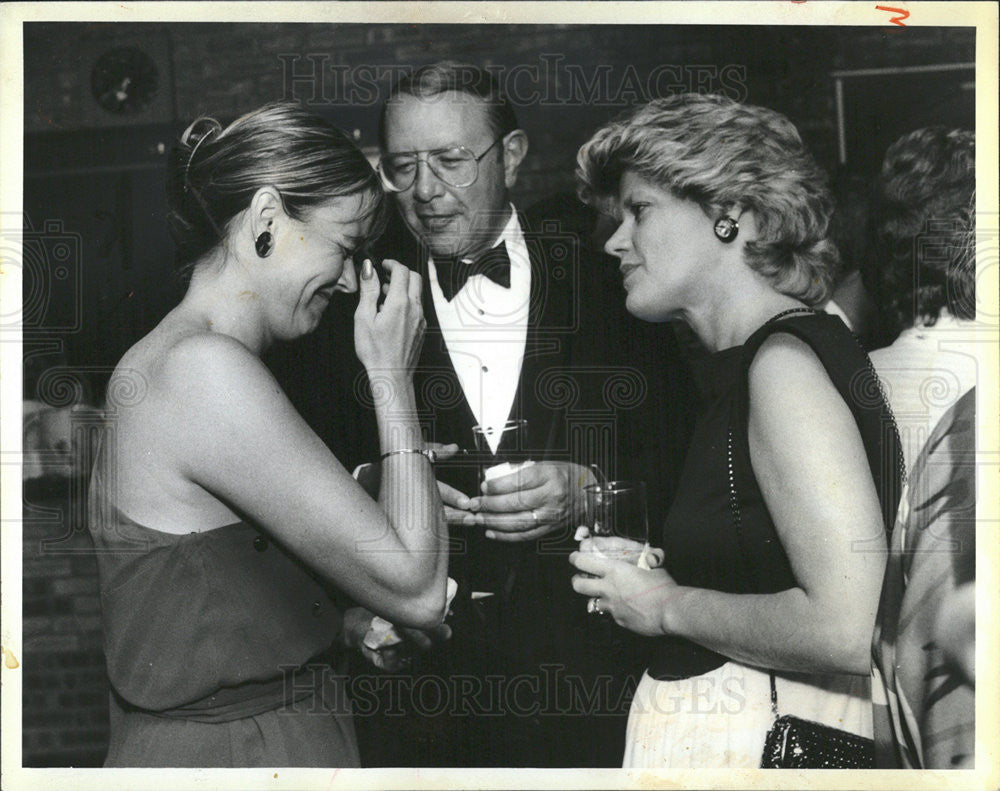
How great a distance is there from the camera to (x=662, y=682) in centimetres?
341

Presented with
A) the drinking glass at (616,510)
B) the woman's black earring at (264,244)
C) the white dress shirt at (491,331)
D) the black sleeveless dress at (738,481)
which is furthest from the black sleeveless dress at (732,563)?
the woman's black earring at (264,244)

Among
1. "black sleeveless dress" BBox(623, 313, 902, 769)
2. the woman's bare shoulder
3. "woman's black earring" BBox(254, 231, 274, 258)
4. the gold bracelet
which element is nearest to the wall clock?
"woman's black earring" BBox(254, 231, 274, 258)

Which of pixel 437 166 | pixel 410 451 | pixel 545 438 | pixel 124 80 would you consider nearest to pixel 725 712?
pixel 545 438

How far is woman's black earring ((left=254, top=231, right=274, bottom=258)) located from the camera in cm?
329

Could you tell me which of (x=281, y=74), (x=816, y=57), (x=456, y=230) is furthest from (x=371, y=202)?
(x=816, y=57)

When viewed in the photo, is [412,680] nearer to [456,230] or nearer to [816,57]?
[456,230]

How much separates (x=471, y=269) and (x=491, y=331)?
0.70 feet

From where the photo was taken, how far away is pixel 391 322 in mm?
3449

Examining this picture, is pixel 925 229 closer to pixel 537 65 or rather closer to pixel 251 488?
pixel 537 65

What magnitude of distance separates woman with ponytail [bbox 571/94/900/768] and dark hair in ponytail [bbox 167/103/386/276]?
77 centimetres

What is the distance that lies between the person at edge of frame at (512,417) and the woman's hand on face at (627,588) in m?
0.05

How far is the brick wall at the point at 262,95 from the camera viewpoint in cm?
348

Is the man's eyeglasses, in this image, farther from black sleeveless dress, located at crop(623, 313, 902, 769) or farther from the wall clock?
black sleeveless dress, located at crop(623, 313, 902, 769)

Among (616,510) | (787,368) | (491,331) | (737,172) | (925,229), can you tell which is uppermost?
(737,172)
